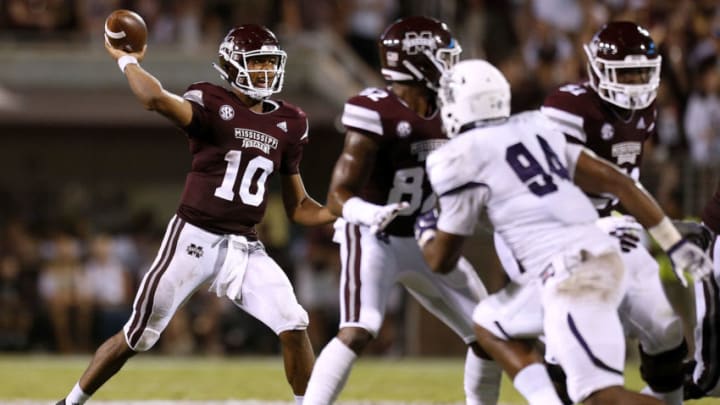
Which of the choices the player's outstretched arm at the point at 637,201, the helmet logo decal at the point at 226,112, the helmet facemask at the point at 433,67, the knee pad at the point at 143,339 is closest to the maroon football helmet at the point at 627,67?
the helmet facemask at the point at 433,67

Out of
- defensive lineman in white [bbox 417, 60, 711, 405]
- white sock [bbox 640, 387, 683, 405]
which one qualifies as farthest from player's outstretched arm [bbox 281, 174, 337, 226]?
white sock [bbox 640, 387, 683, 405]

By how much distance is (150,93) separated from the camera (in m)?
5.03

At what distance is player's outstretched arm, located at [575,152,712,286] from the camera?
165 inches

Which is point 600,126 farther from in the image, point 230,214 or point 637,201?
point 230,214

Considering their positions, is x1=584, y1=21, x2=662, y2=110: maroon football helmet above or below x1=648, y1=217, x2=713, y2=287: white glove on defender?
above

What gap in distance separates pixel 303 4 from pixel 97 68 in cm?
237

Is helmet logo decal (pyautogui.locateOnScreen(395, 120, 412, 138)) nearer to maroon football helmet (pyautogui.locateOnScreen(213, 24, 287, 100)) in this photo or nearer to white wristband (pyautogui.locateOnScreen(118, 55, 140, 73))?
maroon football helmet (pyautogui.locateOnScreen(213, 24, 287, 100))

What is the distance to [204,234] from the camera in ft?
17.6

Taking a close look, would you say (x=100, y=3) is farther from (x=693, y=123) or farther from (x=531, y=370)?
(x=531, y=370)

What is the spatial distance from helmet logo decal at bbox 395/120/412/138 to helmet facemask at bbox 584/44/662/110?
0.84m

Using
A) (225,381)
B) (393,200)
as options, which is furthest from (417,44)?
(225,381)

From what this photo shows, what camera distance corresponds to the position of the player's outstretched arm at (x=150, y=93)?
16.5 ft

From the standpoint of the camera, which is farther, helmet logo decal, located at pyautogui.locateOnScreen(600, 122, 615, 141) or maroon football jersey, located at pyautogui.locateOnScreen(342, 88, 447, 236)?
helmet logo decal, located at pyautogui.locateOnScreen(600, 122, 615, 141)

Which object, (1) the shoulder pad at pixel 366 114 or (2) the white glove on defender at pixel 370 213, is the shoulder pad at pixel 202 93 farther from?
(2) the white glove on defender at pixel 370 213
